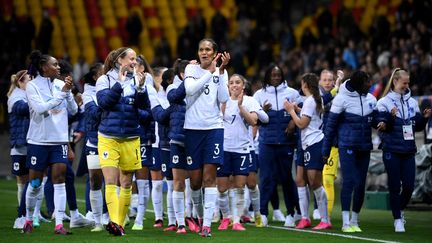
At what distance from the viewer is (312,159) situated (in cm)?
1530

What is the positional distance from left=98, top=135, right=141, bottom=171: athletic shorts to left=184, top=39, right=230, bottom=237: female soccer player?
2.09 ft

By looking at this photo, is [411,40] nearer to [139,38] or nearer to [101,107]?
[139,38]

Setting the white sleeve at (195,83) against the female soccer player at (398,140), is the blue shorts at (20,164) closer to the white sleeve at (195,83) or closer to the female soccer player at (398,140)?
the white sleeve at (195,83)

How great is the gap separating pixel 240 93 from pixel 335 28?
17.5 m

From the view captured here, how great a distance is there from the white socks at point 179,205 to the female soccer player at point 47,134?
1.36m

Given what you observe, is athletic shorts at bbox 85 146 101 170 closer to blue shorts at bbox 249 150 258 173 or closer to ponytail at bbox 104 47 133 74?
ponytail at bbox 104 47 133 74

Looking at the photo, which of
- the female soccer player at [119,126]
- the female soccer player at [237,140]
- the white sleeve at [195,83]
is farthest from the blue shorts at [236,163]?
the white sleeve at [195,83]

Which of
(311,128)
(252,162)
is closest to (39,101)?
(252,162)

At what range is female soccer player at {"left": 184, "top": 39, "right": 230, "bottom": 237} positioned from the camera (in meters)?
13.5

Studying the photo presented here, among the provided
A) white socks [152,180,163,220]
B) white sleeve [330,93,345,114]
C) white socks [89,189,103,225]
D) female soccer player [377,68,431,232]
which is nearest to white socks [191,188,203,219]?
white socks [152,180,163,220]

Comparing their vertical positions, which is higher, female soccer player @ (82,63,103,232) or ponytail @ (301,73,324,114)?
ponytail @ (301,73,324,114)

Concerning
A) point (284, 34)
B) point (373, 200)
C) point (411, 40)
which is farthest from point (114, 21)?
point (373, 200)

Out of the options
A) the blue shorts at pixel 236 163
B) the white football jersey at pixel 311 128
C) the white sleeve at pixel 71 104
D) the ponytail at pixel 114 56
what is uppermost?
the ponytail at pixel 114 56

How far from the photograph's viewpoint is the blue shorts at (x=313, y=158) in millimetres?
15281
